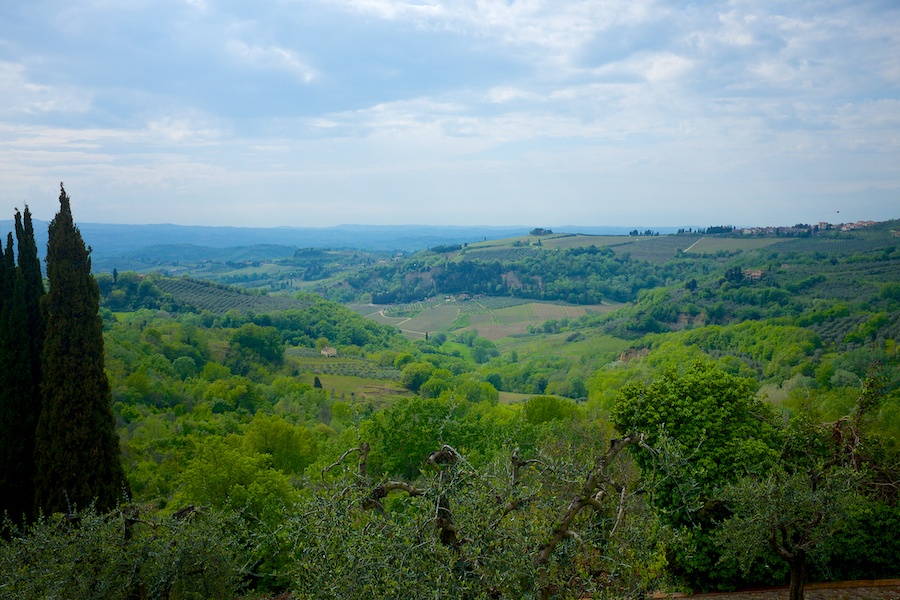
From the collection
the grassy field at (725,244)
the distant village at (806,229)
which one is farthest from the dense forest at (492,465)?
the grassy field at (725,244)

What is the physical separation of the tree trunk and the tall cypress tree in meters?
17.5

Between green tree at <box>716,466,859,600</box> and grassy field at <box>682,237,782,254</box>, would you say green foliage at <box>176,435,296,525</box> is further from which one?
grassy field at <box>682,237,782,254</box>

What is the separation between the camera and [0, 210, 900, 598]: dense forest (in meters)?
6.82

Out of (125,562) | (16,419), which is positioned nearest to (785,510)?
(125,562)

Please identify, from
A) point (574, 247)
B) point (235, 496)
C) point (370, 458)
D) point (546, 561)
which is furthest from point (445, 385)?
point (574, 247)

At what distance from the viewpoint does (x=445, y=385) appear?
2330 inches

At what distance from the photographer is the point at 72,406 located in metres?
16.6

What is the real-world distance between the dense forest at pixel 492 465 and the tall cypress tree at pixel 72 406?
2.23 ft

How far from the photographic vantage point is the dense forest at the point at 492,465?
22.4 feet

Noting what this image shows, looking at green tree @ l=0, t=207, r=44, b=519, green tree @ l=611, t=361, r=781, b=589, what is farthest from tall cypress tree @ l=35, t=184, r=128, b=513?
green tree @ l=611, t=361, r=781, b=589

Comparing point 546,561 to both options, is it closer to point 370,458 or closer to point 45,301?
point 370,458

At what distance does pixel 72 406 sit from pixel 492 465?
13358 mm

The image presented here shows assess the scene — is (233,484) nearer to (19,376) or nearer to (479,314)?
(19,376)

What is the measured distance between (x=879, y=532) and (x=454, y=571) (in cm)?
1639
